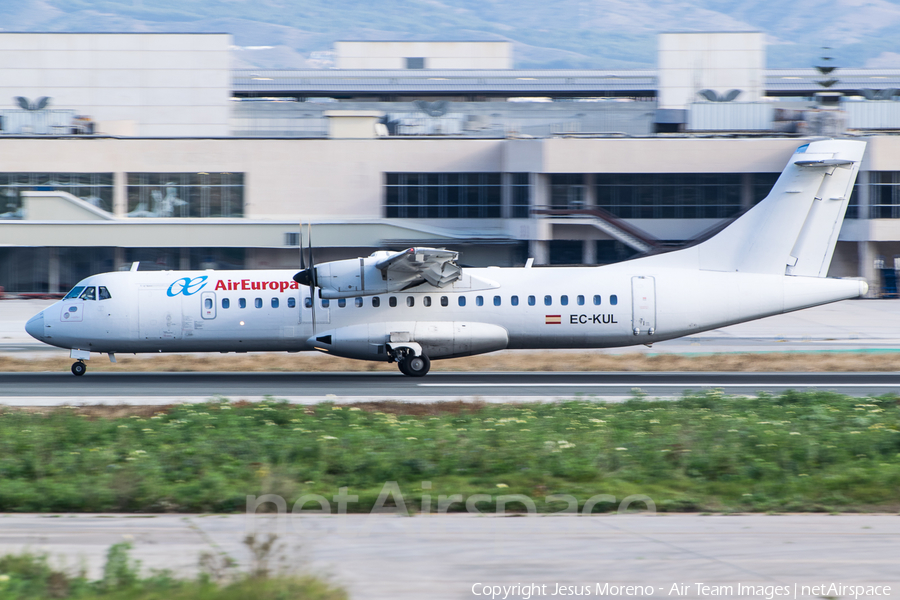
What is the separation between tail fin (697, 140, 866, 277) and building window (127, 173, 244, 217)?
3332cm

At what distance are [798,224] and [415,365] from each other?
11085 mm

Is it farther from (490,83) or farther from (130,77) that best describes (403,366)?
(490,83)

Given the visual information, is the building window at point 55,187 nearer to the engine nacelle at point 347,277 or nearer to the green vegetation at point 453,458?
the engine nacelle at point 347,277

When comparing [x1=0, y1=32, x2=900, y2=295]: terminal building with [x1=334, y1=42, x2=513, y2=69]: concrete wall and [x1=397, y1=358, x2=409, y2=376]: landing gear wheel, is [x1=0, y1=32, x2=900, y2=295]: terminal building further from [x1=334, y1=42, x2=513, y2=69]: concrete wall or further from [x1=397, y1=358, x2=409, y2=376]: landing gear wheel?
[x1=334, y1=42, x2=513, y2=69]: concrete wall

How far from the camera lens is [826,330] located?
3359 cm

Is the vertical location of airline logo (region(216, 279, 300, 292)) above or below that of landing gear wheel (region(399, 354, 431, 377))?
above

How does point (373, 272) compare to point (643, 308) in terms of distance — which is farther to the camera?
point (643, 308)

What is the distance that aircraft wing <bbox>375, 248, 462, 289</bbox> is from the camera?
21812 millimetres

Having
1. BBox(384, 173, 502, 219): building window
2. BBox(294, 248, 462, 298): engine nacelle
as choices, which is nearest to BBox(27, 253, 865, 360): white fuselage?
BBox(294, 248, 462, 298): engine nacelle

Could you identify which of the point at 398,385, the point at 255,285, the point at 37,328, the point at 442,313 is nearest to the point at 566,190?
the point at 442,313

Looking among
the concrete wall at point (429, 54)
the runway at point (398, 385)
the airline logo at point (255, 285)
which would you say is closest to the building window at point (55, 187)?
the runway at point (398, 385)

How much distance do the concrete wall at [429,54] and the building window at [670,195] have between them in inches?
1956

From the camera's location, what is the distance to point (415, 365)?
2312 centimetres

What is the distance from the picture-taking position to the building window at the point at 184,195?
50188 millimetres
